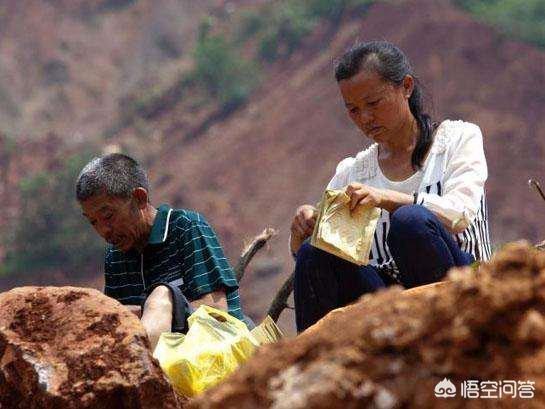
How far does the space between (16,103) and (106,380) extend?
1144 inches

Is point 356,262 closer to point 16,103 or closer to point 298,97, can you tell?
point 298,97

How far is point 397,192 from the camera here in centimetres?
351

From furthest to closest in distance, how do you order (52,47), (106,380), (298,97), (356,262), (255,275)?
(52,47) → (298,97) → (255,275) → (356,262) → (106,380)

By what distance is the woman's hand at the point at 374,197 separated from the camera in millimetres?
3350

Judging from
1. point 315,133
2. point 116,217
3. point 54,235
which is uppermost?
point 315,133

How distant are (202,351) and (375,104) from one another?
1038 mm

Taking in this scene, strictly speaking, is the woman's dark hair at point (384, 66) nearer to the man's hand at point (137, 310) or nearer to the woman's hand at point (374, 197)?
the woman's hand at point (374, 197)

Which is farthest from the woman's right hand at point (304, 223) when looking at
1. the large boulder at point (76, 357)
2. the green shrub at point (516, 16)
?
the green shrub at point (516, 16)

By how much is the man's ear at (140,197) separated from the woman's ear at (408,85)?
0.90 meters

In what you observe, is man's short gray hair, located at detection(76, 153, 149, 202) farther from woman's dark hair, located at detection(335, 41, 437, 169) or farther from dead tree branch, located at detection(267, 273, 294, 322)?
dead tree branch, located at detection(267, 273, 294, 322)

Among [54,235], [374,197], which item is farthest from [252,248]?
[54,235]

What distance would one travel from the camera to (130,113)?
29656 mm

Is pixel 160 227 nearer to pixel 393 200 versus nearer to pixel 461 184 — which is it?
pixel 393 200

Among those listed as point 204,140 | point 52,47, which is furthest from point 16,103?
point 204,140
